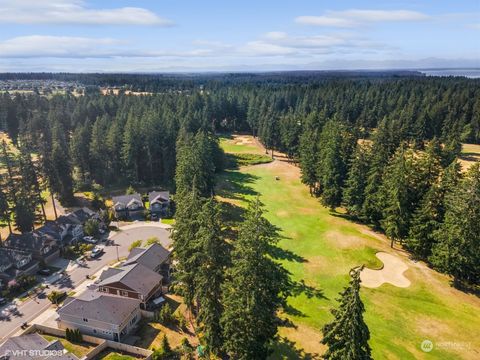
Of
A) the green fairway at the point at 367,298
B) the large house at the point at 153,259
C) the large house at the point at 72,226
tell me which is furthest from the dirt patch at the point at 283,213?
the large house at the point at 72,226

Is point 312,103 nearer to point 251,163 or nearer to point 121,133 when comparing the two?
point 251,163

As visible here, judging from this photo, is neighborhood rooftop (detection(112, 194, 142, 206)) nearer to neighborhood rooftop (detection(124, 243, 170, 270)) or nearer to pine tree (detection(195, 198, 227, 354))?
neighborhood rooftop (detection(124, 243, 170, 270))

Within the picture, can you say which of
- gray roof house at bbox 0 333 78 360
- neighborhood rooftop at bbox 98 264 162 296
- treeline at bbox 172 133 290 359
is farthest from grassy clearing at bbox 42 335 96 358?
treeline at bbox 172 133 290 359

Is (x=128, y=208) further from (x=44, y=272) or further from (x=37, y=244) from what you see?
(x=44, y=272)

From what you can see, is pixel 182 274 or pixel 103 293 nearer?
pixel 182 274

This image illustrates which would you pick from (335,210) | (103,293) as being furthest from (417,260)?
(103,293)

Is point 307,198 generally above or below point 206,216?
below
